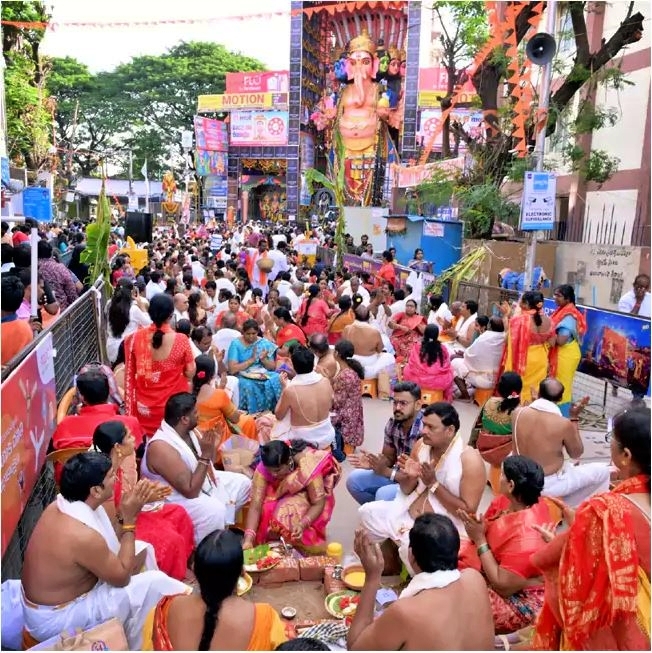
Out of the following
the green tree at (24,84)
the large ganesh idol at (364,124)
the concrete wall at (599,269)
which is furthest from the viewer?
the large ganesh idol at (364,124)

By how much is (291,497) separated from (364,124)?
30.1 meters

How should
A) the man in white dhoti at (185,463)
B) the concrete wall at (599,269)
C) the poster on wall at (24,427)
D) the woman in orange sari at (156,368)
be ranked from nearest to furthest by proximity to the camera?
the poster on wall at (24,427)
the man in white dhoti at (185,463)
the woman in orange sari at (156,368)
the concrete wall at (599,269)

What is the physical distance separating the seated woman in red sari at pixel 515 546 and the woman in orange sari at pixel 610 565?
1.73ft

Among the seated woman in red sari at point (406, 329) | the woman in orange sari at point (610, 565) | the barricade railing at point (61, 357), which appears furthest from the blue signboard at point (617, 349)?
the barricade railing at point (61, 357)

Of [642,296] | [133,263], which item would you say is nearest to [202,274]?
[133,263]

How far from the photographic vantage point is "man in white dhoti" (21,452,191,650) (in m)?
2.58

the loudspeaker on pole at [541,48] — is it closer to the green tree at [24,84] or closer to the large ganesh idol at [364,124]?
the green tree at [24,84]

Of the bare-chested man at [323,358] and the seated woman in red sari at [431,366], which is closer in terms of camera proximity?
the bare-chested man at [323,358]

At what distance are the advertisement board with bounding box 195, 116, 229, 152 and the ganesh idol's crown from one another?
8.32 m

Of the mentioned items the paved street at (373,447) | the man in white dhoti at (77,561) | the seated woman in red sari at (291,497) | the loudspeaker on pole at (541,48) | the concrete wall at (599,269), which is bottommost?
the paved street at (373,447)

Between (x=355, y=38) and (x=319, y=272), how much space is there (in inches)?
931

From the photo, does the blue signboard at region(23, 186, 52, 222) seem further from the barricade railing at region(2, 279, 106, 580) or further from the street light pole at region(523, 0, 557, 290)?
the street light pole at region(523, 0, 557, 290)

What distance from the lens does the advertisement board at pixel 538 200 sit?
25.4ft

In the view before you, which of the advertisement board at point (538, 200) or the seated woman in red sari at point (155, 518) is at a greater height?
the advertisement board at point (538, 200)
